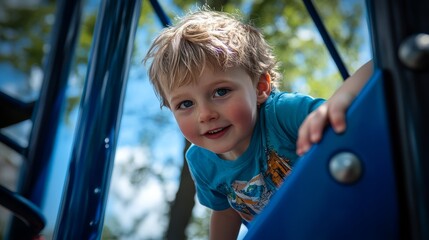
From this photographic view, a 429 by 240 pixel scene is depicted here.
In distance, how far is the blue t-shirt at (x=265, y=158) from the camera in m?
0.85

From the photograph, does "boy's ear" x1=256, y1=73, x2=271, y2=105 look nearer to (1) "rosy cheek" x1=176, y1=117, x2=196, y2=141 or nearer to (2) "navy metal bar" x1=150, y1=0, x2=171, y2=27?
(1) "rosy cheek" x1=176, y1=117, x2=196, y2=141

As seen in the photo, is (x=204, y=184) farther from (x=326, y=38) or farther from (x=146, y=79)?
(x=146, y=79)

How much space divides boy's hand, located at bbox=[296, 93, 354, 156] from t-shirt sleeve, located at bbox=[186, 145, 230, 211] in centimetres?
60

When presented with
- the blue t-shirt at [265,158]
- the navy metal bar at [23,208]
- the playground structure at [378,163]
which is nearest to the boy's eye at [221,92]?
the blue t-shirt at [265,158]

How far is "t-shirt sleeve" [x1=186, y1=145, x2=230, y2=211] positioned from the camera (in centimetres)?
98

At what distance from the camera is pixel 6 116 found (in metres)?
1.06

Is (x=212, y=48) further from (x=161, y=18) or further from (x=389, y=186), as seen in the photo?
(x=389, y=186)

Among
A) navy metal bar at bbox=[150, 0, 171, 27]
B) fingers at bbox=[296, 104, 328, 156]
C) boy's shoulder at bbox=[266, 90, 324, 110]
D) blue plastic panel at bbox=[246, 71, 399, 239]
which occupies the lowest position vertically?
blue plastic panel at bbox=[246, 71, 399, 239]

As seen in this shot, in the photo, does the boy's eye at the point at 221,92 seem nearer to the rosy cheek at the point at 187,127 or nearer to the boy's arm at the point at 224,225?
the rosy cheek at the point at 187,127

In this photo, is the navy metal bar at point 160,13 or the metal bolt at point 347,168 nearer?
the metal bolt at point 347,168

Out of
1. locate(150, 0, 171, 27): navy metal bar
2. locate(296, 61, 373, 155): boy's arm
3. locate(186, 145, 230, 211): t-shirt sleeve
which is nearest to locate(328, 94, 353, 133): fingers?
locate(296, 61, 373, 155): boy's arm

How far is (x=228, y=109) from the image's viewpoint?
30.1 inches

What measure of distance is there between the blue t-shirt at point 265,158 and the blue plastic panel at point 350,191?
1.59 ft

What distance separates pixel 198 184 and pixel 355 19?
12.8 feet
